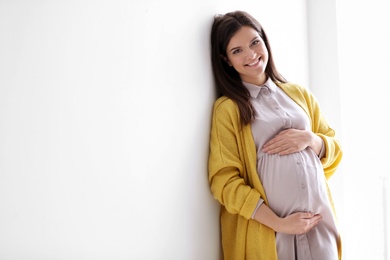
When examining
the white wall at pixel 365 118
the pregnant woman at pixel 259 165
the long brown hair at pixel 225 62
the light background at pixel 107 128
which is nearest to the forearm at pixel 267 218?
the pregnant woman at pixel 259 165

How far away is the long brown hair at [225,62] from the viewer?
1778 millimetres

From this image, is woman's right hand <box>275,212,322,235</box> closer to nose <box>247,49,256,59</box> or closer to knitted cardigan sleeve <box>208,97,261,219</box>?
knitted cardigan sleeve <box>208,97,261,219</box>

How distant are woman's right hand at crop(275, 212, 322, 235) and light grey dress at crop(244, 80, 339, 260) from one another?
0.03 m

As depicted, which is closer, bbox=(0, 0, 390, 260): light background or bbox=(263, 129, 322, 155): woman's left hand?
bbox=(0, 0, 390, 260): light background

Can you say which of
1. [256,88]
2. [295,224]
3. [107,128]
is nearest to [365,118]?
[256,88]

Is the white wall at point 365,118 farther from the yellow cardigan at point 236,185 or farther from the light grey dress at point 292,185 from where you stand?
the yellow cardigan at point 236,185

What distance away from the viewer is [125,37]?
1.32 metres

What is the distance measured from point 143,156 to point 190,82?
354 mm

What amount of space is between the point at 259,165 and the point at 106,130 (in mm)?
675

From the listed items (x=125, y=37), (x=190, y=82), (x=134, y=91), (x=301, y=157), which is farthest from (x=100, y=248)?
(x=301, y=157)

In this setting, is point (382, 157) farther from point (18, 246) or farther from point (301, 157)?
point (18, 246)

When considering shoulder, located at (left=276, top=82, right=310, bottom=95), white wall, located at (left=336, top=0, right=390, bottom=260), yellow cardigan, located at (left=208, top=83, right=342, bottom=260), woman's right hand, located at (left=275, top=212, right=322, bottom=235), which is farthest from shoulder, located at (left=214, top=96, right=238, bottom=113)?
white wall, located at (left=336, top=0, right=390, bottom=260)

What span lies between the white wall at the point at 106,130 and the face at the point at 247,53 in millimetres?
100

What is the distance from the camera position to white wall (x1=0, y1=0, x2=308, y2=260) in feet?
3.29
